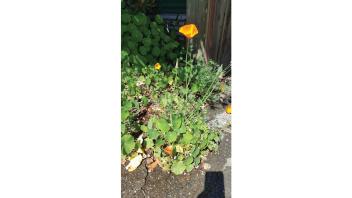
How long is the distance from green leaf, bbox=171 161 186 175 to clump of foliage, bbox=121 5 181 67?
127cm

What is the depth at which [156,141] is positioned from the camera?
2434mm

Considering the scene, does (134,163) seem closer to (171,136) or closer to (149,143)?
(149,143)

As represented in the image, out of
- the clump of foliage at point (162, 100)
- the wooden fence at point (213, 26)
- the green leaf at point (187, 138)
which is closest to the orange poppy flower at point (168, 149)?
the clump of foliage at point (162, 100)

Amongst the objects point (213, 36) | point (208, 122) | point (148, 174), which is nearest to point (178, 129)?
point (148, 174)

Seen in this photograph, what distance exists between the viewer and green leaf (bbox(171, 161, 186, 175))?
239cm

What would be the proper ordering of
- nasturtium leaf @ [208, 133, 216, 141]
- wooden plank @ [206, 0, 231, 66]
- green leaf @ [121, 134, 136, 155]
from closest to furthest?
green leaf @ [121, 134, 136, 155], nasturtium leaf @ [208, 133, 216, 141], wooden plank @ [206, 0, 231, 66]

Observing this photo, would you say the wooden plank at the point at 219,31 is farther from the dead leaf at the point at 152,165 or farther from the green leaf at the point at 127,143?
the green leaf at the point at 127,143

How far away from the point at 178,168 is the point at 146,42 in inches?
57.7

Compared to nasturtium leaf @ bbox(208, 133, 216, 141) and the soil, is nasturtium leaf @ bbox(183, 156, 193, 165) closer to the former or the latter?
the soil

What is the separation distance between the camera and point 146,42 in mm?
3486

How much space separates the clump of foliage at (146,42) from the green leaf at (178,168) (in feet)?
4.16

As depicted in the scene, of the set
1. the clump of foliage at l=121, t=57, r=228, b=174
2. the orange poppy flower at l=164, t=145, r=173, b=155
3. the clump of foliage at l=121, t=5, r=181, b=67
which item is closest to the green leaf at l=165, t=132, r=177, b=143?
the clump of foliage at l=121, t=57, r=228, b=174
